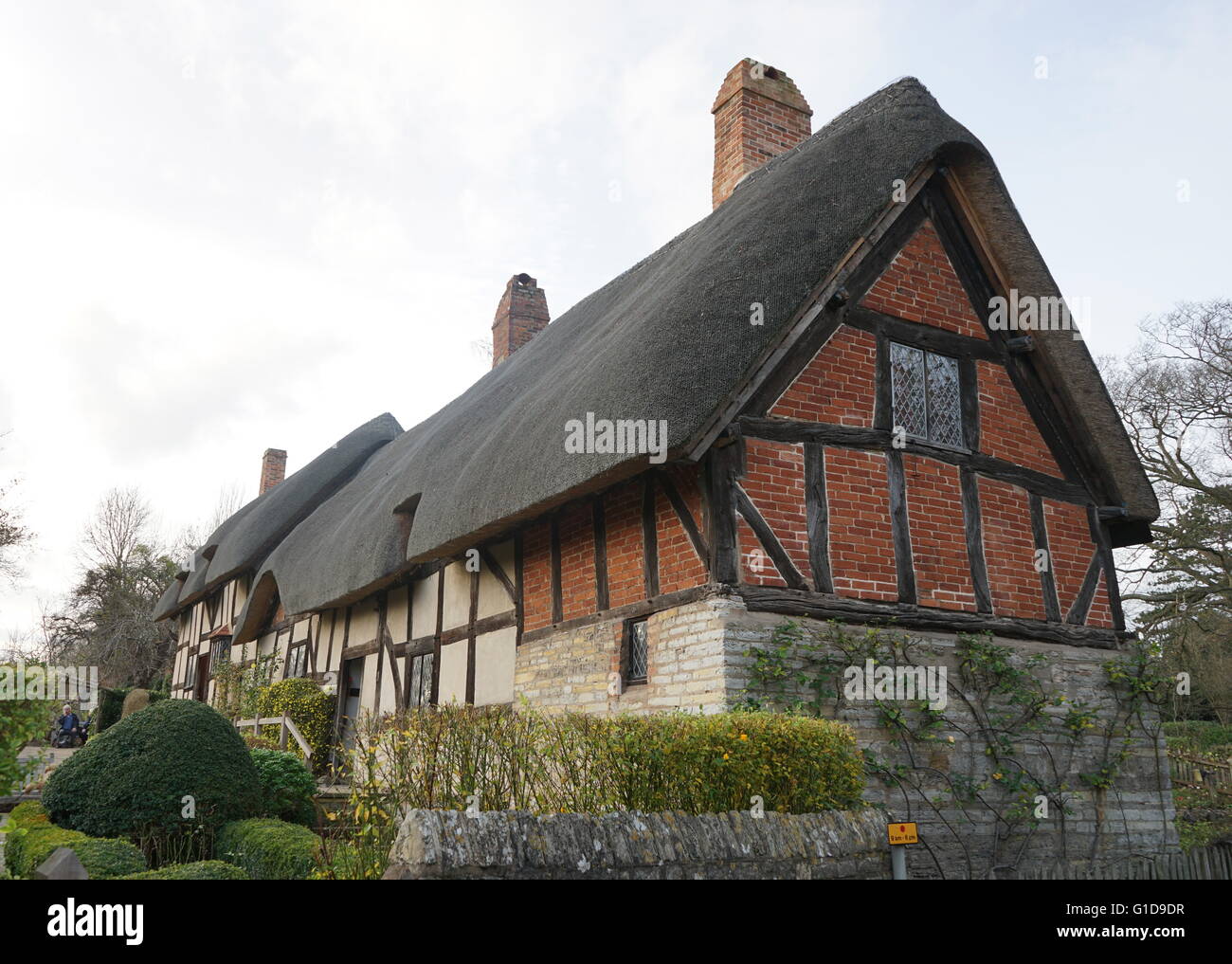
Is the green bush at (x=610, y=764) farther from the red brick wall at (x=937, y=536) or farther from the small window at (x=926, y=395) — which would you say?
the small window at (x=926, y=395)

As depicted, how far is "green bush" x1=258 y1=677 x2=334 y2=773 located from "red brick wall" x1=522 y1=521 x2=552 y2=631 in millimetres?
5431

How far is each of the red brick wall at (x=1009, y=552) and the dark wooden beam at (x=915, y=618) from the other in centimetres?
15

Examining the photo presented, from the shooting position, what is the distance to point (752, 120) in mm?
12180

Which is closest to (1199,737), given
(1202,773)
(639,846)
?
(1202,773)

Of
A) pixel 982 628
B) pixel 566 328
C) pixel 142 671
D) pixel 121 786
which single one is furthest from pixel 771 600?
pixel 142 671

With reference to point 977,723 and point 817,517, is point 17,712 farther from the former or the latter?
point 977,723

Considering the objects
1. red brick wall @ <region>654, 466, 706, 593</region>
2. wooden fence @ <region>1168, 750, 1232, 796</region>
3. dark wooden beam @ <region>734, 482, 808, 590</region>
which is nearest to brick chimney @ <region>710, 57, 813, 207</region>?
red brick wall @ <region>654, 466, 706, 593</region>

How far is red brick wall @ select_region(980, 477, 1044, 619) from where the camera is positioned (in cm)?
809

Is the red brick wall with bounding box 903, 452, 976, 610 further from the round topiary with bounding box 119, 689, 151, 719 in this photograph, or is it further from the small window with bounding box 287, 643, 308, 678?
the round topiary with bounding box 119, 689, 151, 719


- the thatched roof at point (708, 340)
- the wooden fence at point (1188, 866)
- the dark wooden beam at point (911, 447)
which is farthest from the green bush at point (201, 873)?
the wooden fence at point (1188, 866)

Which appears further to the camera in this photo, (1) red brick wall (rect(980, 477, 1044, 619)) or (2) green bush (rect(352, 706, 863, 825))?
(1) red brick wall (rect(980, 477, 1044, 619))

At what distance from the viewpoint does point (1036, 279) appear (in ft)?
28.8

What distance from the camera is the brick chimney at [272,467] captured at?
89.7ft

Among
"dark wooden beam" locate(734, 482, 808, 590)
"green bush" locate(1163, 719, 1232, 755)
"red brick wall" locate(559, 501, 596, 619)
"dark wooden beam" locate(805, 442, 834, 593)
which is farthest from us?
"green bush" locate(1163, 719, 1232, 755)
